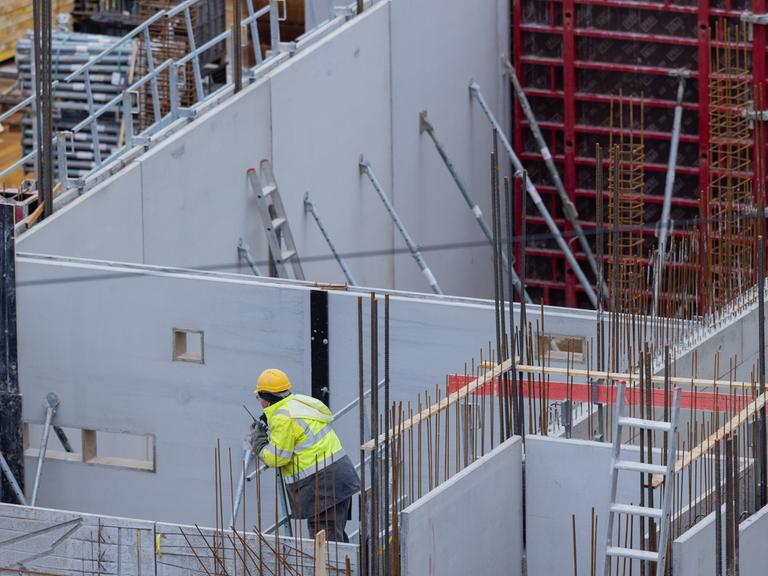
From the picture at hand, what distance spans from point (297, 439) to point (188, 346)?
3.24 meters

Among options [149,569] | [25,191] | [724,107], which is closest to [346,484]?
[149,569]

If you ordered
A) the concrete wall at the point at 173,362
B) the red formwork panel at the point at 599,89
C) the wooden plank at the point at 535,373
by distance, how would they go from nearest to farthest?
the wooden plank at the point at 535,373, the concrete wall at the point at 173,362, the red formwork panel at the point at 599,89

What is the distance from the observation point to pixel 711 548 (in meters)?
13.9

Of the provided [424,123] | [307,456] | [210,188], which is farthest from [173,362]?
[424,123]

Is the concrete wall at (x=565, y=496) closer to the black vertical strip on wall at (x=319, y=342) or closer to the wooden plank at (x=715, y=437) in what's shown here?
the wooden plank at (x=715, y=437)

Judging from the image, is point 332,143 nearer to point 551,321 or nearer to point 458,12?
point 458,12

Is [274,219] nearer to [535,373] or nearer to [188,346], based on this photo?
[188,346]

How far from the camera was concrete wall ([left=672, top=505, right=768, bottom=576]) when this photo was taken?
1363 centimetres

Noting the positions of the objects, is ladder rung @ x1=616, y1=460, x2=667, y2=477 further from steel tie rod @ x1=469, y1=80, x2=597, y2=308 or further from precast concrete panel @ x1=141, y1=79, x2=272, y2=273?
steel tie rod @ x1=469, y1=80, x2=597, y2=308

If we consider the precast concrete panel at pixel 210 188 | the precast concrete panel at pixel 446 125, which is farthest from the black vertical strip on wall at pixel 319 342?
the precast concrete panel at pixel 446 125

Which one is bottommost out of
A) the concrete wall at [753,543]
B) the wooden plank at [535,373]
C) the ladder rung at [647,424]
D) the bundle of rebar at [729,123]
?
the concrete wall at [753,543]

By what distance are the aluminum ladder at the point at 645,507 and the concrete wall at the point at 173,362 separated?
329 cm

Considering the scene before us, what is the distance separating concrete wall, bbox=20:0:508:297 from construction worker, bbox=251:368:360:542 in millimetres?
3756

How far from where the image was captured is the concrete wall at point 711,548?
13633mm
